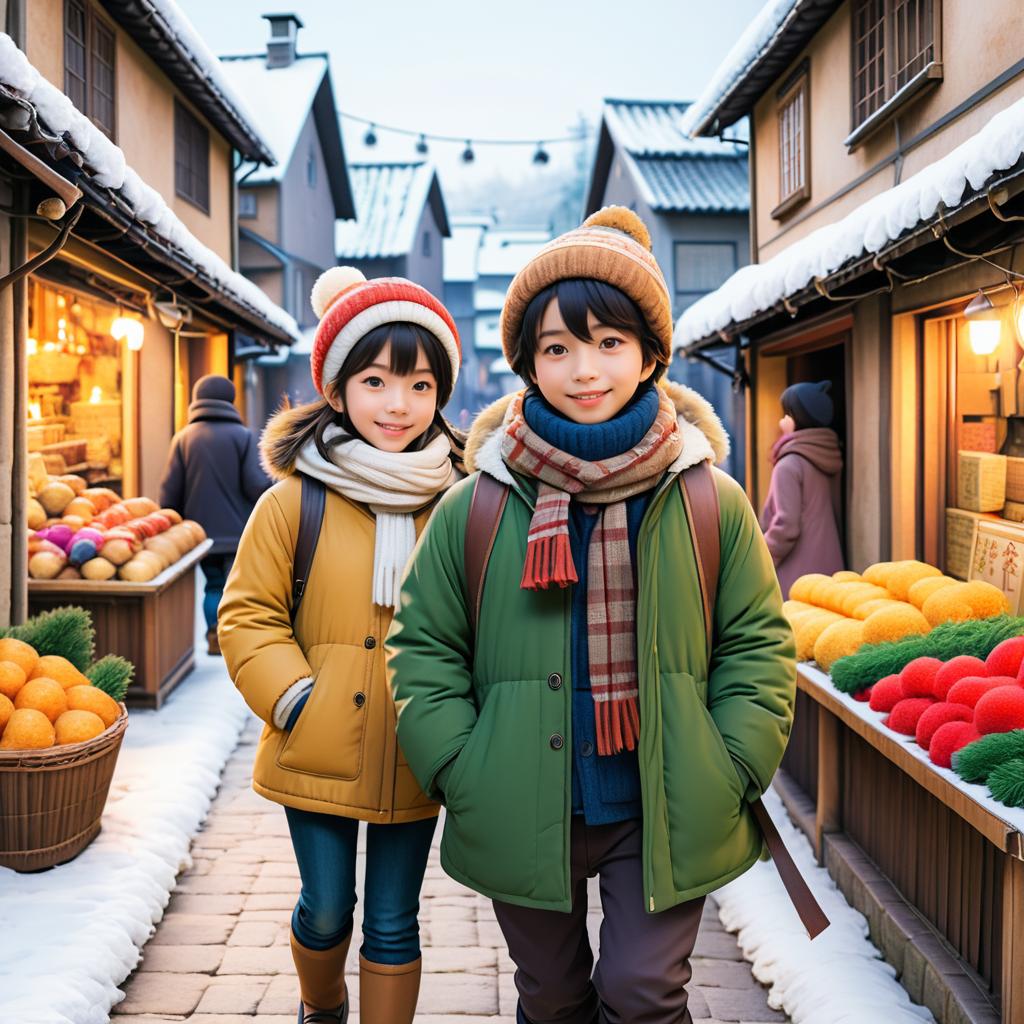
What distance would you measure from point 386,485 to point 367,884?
1058 millimetres

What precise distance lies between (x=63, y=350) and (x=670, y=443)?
7.91 m

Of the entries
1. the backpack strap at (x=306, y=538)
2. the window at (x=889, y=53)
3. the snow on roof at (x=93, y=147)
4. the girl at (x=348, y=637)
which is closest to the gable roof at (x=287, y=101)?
the snow on roof at (x=93, y=147)

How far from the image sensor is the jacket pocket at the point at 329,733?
286 centimetres

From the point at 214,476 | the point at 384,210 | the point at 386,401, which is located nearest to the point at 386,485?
the point at 386,401

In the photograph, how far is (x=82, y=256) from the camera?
8.09m

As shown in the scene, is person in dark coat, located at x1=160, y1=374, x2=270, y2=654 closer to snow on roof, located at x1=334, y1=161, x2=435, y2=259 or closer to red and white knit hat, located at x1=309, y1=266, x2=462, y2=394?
red and white knit hat, located at x1=309, y1=266, x2=462, y2=394

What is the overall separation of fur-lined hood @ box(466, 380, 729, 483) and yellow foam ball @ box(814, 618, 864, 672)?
2.34m

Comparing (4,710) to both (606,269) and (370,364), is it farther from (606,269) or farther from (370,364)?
(606,269)

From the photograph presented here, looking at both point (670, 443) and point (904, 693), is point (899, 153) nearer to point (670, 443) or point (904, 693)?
point (904, 693)

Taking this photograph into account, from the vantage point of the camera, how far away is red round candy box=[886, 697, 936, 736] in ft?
→ 12.3

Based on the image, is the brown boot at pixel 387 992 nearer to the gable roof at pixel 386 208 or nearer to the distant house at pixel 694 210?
the distant house at pixel 694 210

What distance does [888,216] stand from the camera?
516cm

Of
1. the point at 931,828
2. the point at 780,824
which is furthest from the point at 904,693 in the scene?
the point at 780,824

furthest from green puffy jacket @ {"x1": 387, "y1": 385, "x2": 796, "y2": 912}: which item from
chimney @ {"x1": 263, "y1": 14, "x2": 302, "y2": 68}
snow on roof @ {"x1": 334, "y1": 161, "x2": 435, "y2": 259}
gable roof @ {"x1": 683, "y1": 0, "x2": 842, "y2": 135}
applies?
snow on roof @ {"x1": 334, "y1": 161, "x2": 435, "y2": 259}
